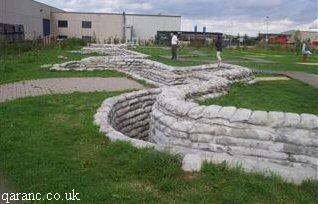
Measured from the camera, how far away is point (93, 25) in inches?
2379

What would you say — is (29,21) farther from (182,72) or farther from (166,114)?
(166,114)

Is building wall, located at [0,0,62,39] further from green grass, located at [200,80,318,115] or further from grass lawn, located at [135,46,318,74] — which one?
green grass, located at [200,80,318,115]

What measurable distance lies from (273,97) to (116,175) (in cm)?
785

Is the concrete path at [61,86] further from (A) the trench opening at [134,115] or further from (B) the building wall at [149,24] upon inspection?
(B) the building wall at [149,24]

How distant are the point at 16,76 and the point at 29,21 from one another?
37.4 m

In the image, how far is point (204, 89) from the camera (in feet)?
37.0

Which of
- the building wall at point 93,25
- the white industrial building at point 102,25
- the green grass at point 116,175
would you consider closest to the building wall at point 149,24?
the white industrial building at point 102,25

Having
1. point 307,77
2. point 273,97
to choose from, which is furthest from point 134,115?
point 307,77

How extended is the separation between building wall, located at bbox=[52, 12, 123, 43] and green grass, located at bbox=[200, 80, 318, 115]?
1819 inches

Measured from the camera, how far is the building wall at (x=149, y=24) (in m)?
60.4

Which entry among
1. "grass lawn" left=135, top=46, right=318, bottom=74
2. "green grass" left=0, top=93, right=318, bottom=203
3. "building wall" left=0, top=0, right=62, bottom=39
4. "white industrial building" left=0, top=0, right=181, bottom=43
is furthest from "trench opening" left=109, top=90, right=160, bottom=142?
"white industrial building" left=0, top=0, right=181, bottom=43

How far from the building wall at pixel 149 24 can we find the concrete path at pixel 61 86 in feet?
149

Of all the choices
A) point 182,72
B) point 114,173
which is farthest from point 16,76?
point 114,173

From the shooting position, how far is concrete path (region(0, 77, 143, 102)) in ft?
40.1
